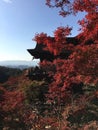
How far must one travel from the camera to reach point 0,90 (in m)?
21.2

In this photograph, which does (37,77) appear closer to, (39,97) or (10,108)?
(39,97)

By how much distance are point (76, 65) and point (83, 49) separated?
994mm

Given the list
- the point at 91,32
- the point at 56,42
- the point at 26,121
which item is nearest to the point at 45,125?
the point at 26,121

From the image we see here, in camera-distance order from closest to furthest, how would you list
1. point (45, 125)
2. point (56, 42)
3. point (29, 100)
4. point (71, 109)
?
point (56, 42) → point (45, 125) → point (71, 109) → point (29, 100)

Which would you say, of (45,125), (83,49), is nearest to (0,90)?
(45,125)

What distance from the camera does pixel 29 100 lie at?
25.0 meters

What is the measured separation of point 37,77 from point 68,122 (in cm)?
1265

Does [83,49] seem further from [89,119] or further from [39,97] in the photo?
[39,97]

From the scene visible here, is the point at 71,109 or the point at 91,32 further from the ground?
the point at 91,32

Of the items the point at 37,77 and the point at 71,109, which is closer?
the point at 71,109

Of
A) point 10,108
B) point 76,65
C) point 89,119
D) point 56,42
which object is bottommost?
point 89,119

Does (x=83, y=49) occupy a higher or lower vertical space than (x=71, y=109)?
higher

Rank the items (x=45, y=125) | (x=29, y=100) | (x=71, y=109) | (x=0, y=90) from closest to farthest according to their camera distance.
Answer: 1. (x=45, y=125)
2. (x=71, y=109)
3. (x=0, y=90)
4. (x=29, y=100)

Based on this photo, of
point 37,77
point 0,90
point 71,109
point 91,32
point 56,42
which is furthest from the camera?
point 37,77
